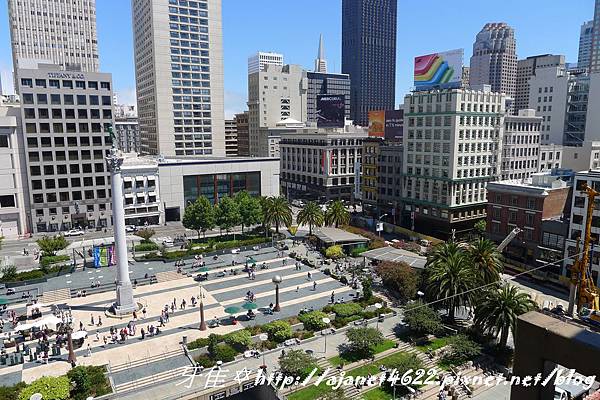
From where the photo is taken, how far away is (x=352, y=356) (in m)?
45.6

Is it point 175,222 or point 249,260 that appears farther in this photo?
point 175,222

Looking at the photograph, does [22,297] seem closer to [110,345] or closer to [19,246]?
[110,345]

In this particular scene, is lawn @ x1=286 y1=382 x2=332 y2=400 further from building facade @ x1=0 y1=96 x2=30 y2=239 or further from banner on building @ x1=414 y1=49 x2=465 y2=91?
building facade @ x1=0 y1=96 x2=30 y2=239

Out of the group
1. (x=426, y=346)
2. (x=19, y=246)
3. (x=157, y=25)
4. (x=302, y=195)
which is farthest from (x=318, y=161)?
(x=426, y=346)

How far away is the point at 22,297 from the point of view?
62781mm

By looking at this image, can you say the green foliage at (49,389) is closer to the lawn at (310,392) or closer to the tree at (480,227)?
the lawn at (310,392)

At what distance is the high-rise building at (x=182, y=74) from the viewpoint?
5615 inches

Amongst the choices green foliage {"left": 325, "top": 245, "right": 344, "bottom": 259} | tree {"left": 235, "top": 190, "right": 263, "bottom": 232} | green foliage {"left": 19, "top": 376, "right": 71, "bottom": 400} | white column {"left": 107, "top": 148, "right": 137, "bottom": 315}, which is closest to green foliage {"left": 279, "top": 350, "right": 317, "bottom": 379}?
green foliage {"left": 19, "top": 376, "right": 71, "bottom": 400}

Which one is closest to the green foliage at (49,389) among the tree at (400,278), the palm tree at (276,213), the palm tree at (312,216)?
the tree at (400,278)

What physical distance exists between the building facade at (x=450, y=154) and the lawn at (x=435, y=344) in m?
46.6

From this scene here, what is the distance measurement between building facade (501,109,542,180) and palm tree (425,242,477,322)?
58701 millimetres

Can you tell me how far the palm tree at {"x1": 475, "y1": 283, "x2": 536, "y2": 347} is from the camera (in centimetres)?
4378

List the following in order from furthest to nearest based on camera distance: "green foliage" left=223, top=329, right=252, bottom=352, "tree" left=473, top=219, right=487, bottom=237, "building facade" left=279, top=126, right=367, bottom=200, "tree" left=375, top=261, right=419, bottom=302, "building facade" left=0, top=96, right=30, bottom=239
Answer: "building facade" left=279, top=126, right=367, bottom=200 → "building facade" left=0, top=96, right=30, bottom=239 → "tree" left=473, top=219, right=487, bottom=237 → "tree" left=375, top=261, right=419, bottom=302 → "green foliage" left=223, top=329, right=252, bottom=352

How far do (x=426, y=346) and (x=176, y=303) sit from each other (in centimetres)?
3402
